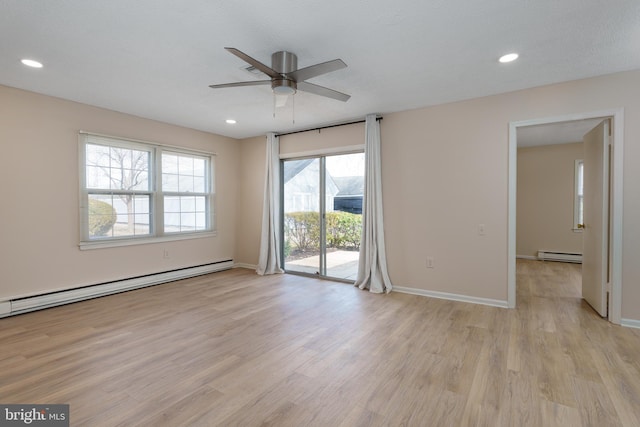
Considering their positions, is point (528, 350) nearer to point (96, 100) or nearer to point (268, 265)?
point (268, 265)

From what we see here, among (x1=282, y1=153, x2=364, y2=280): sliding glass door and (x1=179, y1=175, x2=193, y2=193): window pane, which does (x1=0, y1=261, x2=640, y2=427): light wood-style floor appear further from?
(x1=179, y1=175, x2=193, y2=193): window pane

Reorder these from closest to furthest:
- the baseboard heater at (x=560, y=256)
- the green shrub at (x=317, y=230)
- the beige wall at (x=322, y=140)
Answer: the beige wall at (x=322, y=140), the green shrub at (x=317, y=230), the baseboard heater at (x=560, y=256)

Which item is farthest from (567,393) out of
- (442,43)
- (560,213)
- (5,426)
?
(560,213)

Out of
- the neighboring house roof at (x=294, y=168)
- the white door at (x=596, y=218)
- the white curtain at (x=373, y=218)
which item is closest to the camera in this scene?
the white door at (x=596, y=218)

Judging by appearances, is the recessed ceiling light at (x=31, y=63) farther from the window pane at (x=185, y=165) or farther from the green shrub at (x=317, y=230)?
the green shrub at (x=317, y=230)

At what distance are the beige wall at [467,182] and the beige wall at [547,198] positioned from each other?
4.22 m

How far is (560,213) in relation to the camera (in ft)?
22.0

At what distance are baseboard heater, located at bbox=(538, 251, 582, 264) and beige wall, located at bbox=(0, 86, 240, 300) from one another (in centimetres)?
801

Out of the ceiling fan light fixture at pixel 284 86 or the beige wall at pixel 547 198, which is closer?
the ceiling fan light fixture at pixel 284 86

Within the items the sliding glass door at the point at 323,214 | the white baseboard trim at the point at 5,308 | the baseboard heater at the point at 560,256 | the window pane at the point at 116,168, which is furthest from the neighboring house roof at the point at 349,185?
the baseboard heater at the point at 560,256

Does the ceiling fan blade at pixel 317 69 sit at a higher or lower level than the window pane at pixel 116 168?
higher

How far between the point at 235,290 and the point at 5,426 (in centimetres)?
279

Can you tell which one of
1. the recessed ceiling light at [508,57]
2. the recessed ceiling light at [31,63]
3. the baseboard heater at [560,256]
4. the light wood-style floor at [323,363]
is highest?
the recessed ceiling light at [508,57]

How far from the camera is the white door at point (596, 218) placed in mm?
3248
